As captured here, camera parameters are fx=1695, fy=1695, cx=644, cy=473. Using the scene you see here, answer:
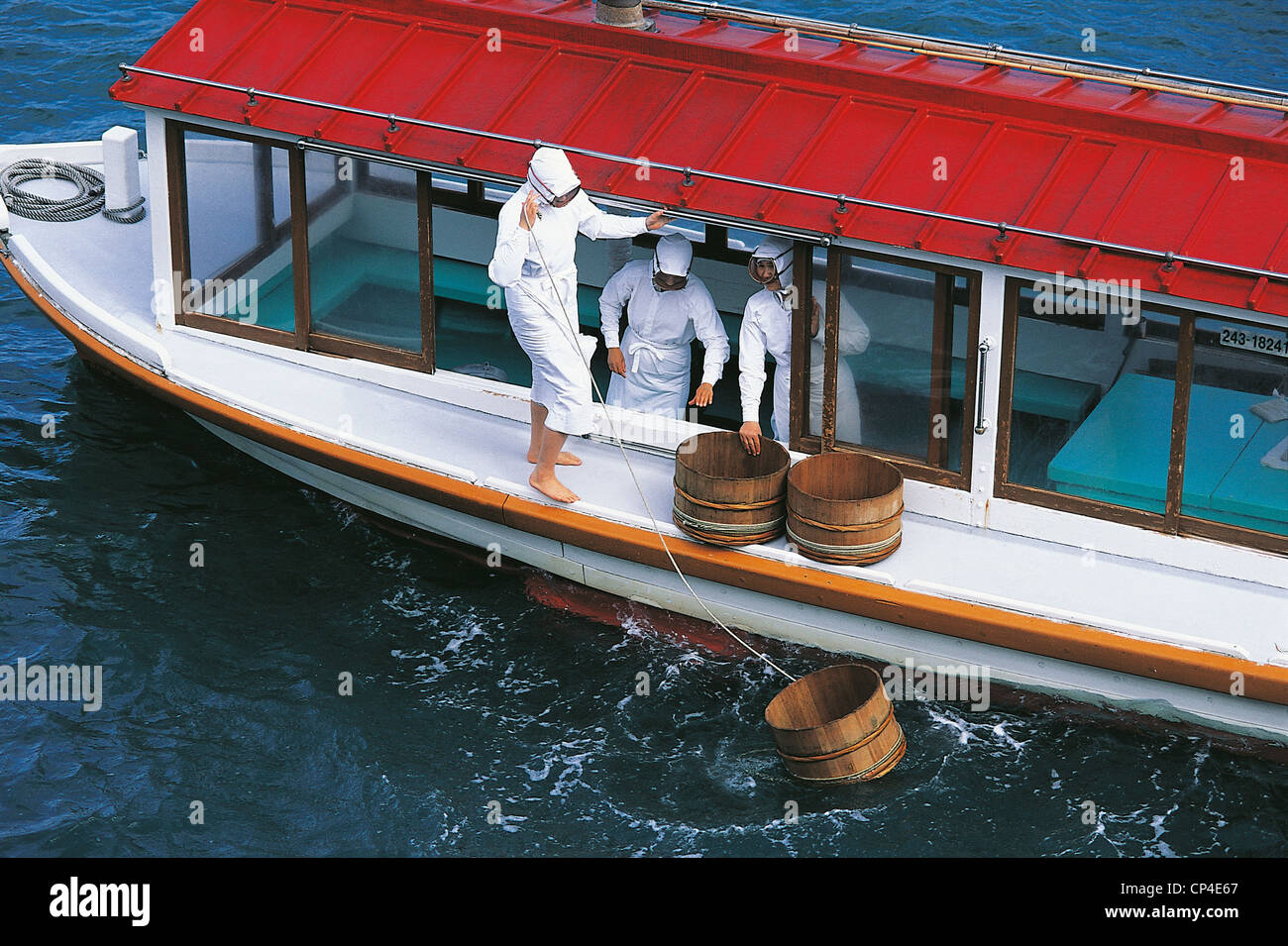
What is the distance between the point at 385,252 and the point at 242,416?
1.22m

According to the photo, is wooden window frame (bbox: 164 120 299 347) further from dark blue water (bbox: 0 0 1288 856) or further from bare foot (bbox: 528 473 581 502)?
bare foot (bbox: 528 473 581 502)

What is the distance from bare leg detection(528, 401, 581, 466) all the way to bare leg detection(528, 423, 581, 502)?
6 cm

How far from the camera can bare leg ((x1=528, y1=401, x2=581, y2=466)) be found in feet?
29.6

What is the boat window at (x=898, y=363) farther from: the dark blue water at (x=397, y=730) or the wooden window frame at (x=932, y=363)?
the dark blue water at (x=397, y=730)

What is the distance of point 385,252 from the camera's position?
940 centimetres

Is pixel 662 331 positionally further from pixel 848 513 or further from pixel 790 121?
pixel 848 513

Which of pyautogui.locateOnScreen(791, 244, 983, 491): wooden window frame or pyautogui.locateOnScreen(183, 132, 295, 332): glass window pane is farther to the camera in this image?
pyautogui.locateOnScreen(183, 132, 295, 332): glass window pane

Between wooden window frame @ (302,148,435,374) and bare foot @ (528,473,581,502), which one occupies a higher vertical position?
wooden window frame @ (302,148,435,374)

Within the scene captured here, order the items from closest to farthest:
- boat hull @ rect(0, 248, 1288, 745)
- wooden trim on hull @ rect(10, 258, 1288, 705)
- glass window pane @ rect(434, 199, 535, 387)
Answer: wooden trim on hull @ rect(10, 258, 1288, 705), boat hull @ rect(0, 248, 1288, 745), glass window pane @ rect(434, 199, 535, 387)

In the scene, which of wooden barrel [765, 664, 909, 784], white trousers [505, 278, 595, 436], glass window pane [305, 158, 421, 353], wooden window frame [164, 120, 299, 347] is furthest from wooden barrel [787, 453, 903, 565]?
wooden window frame [164, 120, 299, 347]

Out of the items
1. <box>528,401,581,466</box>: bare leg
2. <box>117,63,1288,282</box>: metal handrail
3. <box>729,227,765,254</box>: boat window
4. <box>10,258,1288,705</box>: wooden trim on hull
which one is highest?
<box>117,63,1288,282</box>: metal handrail
